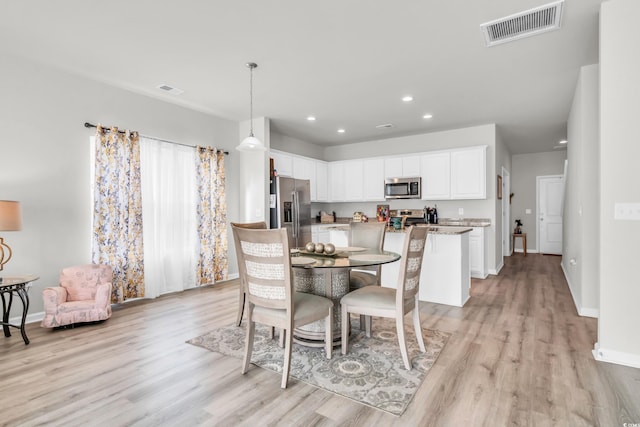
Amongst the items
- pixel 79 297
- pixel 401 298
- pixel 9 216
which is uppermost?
pixel 9 216

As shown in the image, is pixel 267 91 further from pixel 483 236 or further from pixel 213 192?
pixel 483 236

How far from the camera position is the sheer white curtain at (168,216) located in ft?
14.5

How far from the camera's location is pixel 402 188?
6.38m

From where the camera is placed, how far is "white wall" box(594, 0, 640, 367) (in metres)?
2.37

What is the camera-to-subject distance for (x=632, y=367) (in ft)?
7.70

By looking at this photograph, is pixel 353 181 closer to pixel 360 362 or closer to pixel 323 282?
pixel 323 282

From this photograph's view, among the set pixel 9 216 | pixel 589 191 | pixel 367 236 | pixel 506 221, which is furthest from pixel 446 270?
pixel 506 221

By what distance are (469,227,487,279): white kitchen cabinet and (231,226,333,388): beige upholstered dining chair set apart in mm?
4073

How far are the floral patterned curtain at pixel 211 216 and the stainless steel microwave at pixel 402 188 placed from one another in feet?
10.3

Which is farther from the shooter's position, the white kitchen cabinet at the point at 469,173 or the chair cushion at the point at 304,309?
the white kitchen cabinet at the point at 469,173

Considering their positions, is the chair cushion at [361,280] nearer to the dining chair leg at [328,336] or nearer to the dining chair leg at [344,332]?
the dining chair leg at [344,332]

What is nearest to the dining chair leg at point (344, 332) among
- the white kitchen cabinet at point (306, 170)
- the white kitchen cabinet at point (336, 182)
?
the white kitchen cabinet at point (306, 170)

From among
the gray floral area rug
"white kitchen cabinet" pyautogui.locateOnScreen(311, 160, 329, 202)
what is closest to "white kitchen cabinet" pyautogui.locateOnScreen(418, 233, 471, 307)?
the gray floral area rug

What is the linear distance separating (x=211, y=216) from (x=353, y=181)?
3.17m
